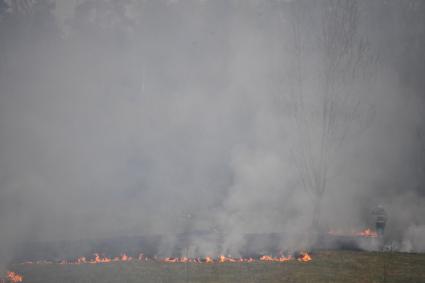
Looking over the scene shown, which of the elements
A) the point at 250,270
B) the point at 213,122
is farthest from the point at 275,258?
the point at 213,122

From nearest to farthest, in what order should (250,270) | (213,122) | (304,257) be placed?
(250,270)
(304,257)
(213,122)

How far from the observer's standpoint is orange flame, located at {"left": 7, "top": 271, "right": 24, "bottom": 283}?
12337mm

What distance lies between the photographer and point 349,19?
17.2 metres

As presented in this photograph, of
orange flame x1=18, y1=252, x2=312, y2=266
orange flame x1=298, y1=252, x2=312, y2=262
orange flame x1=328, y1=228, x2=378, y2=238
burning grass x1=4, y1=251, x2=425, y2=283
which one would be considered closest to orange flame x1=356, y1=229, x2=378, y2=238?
orange flame x1=328, y1=228, x2=378, y2=238

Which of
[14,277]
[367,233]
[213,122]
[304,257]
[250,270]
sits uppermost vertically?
[213,122]

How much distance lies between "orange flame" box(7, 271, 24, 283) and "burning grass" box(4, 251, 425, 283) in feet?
0.65

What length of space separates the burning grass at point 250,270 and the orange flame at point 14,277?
0.20 meters

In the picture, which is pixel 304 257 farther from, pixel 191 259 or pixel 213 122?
pixel 213 122

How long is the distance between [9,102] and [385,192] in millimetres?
24204

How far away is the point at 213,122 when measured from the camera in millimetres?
32250

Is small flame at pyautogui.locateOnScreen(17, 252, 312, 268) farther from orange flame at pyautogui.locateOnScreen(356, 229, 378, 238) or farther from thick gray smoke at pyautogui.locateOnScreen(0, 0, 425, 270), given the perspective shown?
orange flame at pyautogui.locateOnScreen(356, 229, 378, 238)

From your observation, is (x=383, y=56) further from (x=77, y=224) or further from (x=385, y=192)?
(x=77, y=224)

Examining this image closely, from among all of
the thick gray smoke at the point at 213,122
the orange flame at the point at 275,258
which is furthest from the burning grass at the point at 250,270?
the thick gray smoke at the point at 213,122

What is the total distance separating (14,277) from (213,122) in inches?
836
